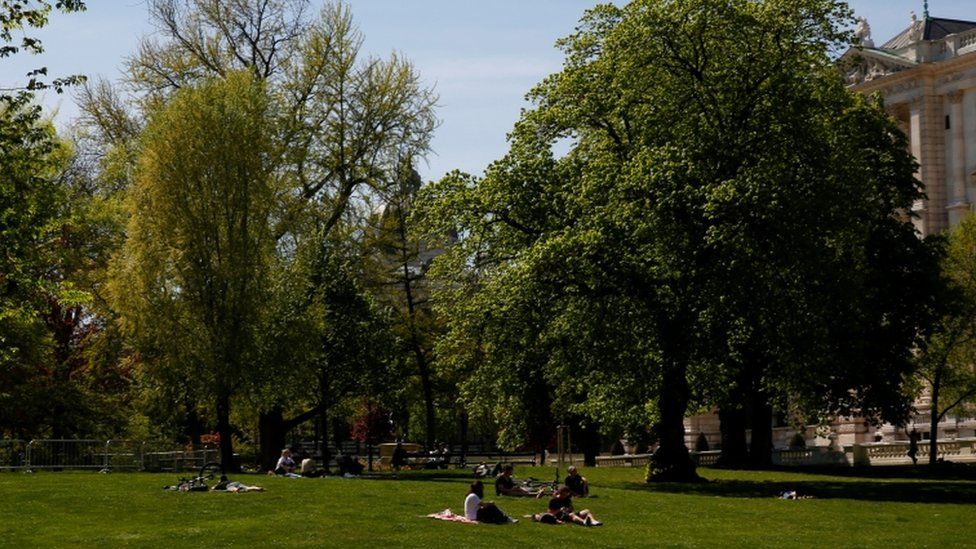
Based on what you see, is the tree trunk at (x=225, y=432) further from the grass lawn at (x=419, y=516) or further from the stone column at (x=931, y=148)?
the stone column at (x=931, y=148)

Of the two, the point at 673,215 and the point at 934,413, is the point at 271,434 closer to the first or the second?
the point at 673,215

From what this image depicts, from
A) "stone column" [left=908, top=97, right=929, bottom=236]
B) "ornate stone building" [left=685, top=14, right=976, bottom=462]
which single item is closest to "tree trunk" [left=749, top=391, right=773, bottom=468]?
"ornate stone building" [left=685, top=14, right=976, bottom=462]

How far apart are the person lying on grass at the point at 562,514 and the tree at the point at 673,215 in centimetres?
1197

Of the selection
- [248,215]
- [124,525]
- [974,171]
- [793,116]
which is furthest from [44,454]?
[974,171]

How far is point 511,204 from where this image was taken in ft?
151

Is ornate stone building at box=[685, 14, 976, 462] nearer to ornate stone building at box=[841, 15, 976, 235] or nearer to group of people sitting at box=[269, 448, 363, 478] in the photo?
ornate stone building at box=[841, 15, 976, 235]

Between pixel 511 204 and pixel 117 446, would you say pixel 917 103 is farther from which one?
pixel 117 446

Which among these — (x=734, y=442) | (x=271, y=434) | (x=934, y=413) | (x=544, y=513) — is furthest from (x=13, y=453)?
(x=934, y=413)

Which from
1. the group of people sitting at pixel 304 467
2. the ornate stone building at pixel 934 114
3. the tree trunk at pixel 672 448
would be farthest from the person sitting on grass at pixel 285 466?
the ornate stone building at pixel 934 114

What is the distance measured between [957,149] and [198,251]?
5498 centimetres

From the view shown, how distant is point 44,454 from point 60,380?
1101 cm

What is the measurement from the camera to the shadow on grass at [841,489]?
40156 mm

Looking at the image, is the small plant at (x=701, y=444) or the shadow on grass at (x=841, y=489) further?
the small plant at (x=701, y=444)

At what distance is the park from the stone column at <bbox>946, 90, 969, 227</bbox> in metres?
23.3
